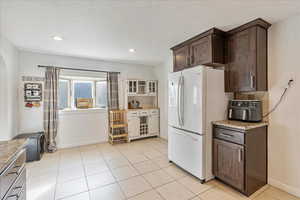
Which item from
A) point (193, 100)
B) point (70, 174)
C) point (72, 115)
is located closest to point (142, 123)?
point (72, 115)

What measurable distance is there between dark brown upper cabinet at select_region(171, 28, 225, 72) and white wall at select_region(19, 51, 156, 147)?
230 cm

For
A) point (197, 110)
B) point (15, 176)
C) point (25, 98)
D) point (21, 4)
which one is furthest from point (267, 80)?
point (25, 98)

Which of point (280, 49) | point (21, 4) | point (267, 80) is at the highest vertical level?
point (21, 4)

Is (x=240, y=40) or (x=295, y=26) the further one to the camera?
(x=240, y=40)

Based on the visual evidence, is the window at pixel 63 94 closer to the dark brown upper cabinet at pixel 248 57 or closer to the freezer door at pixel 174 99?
the freezer door at pixel 174 99

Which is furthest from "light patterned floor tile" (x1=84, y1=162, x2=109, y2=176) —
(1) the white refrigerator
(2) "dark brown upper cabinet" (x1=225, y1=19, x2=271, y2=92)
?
(2) "dark brown upper cabinet" (x1=225, y1=19, x2=271, y2=92)

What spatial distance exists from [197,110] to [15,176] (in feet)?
6.98

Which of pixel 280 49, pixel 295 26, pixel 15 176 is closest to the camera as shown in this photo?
pixel 15 176

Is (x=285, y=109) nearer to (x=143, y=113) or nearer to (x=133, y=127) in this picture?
(x=143, y=113)

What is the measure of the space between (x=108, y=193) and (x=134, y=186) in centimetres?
37

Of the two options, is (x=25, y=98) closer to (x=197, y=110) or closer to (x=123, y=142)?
(x=123, y=142)

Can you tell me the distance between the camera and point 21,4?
5.24 feet

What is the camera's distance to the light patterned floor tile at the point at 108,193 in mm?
1879

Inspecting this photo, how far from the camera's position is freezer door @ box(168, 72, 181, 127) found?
2.56 m
